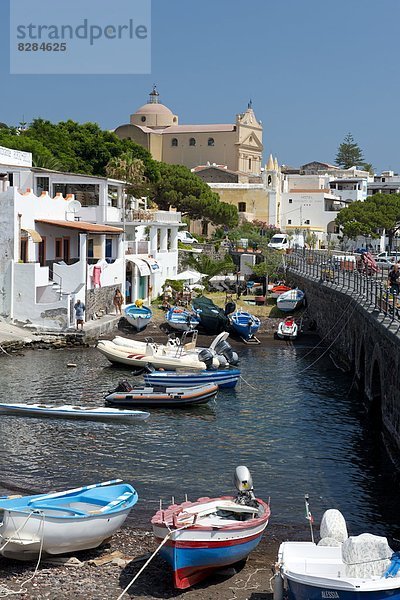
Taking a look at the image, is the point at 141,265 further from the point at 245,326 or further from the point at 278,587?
the point at 278,587

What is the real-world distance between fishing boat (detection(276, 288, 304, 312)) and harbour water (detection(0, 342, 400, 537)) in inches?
624

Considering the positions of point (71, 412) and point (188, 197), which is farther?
point (188, 197)

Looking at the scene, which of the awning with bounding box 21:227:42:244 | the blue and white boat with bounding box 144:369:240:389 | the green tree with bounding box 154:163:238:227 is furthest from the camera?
the green tree with bounding box 154:163:238:227

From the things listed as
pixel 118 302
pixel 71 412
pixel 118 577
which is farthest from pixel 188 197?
pixel 118 577

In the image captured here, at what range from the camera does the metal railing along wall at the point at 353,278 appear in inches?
1148

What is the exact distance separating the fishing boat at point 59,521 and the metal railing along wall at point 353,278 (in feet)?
44.4

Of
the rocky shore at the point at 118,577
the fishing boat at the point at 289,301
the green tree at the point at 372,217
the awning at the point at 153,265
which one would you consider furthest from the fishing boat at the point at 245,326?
the green tree at the point at 372,217

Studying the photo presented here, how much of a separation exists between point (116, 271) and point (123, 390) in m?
20.9

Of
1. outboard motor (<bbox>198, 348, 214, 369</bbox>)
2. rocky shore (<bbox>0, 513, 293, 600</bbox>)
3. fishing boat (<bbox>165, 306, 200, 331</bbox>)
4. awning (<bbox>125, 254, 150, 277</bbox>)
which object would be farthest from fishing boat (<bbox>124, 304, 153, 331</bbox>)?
rocky shore (<bbox>0, 513, 293, 600</bbox>)

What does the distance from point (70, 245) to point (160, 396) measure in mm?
22341

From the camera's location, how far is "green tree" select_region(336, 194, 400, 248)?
95750mm

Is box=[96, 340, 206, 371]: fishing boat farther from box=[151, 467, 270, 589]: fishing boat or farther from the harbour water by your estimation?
box=[151, 467, 270, 589]: fishing boat

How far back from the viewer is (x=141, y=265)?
53.1 m

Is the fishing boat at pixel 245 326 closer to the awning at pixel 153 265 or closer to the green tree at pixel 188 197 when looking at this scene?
the awning at pixel 153 265
